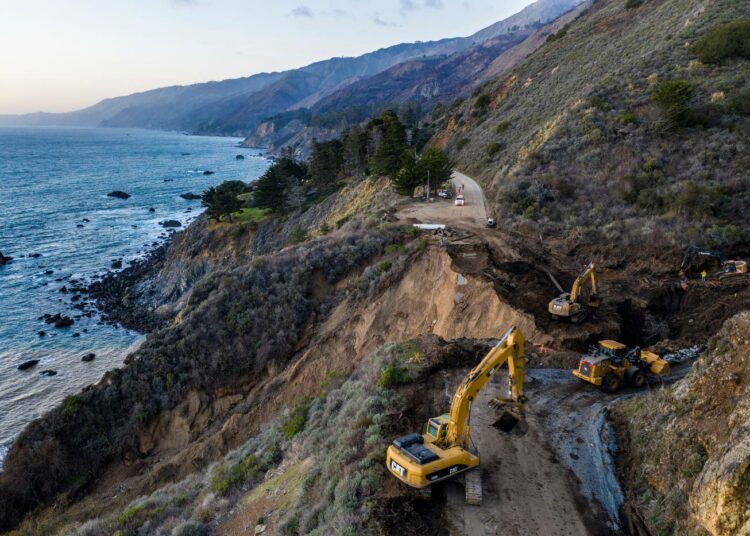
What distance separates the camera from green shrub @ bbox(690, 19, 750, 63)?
140 ft

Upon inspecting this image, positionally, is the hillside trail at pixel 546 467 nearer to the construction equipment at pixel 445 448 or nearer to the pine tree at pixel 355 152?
the construction equipment at pixel 445 448

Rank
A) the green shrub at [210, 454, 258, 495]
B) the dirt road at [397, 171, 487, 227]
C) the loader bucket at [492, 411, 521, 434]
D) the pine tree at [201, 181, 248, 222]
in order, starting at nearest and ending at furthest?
the loader bucket at [492, 411, 521, 434] → the green shrub at [210, 454, 258, 495] → the dirt road at [397, 171, 487, 227] → the pine tree at [201, 181, 248, 222]

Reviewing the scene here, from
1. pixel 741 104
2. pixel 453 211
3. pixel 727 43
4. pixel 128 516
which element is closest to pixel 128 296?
pixel 453 211

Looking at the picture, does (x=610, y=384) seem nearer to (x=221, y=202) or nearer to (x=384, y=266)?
(x=384, y=266)

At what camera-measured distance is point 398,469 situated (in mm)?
11461

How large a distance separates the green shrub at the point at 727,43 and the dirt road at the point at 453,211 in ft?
79.6

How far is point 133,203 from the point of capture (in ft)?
316

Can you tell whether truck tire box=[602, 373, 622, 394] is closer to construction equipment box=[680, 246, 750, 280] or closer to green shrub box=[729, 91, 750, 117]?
construction equipment box=[680, 246, 750, 280]

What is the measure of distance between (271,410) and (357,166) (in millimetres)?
49261

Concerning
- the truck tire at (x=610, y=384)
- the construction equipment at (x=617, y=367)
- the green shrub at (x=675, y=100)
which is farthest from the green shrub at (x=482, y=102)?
the truck tire at (x=610, y=384)

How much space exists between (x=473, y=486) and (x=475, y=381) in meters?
2.64

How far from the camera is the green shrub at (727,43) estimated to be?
4262 centimetres

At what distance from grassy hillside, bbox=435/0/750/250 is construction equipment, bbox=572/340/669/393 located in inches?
615

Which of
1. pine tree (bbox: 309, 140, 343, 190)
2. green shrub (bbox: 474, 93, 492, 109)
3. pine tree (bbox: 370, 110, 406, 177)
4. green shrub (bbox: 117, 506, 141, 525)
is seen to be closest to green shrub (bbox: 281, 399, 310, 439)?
green shrub (bbox: 117, 506, 141, 525)
